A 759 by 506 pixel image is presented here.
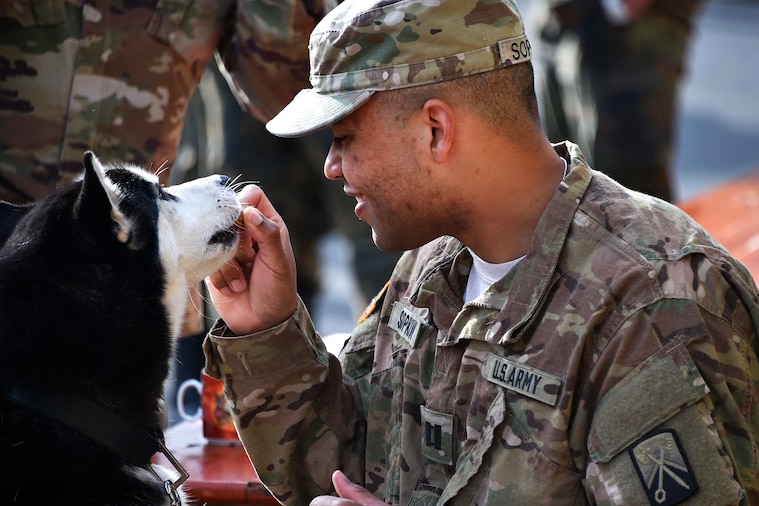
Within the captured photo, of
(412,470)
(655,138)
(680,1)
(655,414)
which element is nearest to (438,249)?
(412,470)

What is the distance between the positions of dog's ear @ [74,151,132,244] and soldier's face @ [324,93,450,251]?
0.50 m

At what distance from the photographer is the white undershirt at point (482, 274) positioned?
248 cm

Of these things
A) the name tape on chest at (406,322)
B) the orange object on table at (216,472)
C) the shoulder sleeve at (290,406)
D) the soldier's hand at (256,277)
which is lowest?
the orange object on table at (216,472)

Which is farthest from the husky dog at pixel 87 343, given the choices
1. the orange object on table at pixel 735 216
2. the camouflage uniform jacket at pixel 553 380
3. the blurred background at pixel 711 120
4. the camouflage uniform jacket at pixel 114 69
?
the blurred background at pixel 711 120

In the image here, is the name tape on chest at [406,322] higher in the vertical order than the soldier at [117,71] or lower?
lower

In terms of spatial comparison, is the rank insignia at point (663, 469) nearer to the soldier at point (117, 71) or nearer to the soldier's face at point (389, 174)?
the soldier's face at point (389, 174)

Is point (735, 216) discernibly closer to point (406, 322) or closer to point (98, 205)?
point (406, 322)

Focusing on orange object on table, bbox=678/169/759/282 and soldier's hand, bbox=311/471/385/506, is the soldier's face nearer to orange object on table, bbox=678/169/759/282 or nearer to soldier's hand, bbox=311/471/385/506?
soldier's hand, bbox=311/471/385/506

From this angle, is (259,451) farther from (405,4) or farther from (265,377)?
(405,4)

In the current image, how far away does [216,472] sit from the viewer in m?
3.17

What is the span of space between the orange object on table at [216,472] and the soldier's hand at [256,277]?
1.97 ft

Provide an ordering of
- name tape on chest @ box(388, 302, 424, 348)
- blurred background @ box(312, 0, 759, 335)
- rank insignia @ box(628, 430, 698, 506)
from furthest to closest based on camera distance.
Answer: blurred background @ box(312, 0, 759, 335)
name tape on chest @ box(388, 302, 424, 348)
rank insignia @ box(628, 430, 698, 506)

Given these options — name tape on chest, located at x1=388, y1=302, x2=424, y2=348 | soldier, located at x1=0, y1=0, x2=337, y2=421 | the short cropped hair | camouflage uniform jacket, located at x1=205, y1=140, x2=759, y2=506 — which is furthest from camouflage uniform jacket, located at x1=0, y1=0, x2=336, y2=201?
the short cropped hair

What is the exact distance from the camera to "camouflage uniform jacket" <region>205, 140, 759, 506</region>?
2.10 m
